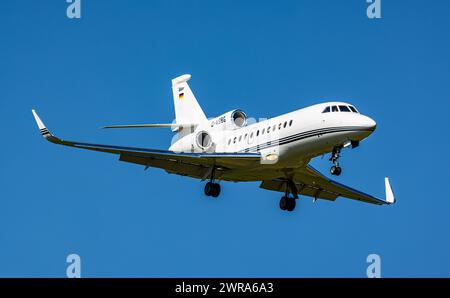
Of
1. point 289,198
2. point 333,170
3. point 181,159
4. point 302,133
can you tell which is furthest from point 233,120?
point 333,170

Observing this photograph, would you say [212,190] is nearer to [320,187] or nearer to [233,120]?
[233,120]

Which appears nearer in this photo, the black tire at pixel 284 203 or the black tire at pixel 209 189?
the black tire at pixel 209 189

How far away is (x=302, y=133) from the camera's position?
1323 inches

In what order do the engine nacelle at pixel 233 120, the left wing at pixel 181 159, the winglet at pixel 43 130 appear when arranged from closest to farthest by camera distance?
the winglet at pixel 43 130 < the left wing at pixel 181 159 < the engine nacelle at pixel 233 120

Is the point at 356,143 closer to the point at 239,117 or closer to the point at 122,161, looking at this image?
the point at 239,117

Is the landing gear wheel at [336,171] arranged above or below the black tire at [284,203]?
below

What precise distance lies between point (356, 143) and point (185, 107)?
10.9 m

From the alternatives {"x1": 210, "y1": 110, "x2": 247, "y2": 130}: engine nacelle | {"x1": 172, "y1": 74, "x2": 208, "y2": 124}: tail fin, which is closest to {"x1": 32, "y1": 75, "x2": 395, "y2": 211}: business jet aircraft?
{"x1": 210, "y1": 110, "x2": 247, "y2": 130}: engine nacelle

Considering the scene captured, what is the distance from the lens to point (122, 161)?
35.7 m

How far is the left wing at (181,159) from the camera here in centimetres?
3484

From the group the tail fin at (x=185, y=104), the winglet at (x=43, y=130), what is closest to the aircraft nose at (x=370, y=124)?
the tail fin at (x=185, y=104)

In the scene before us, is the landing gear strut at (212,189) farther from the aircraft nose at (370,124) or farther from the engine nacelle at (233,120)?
the aircraft nose at (370,124)
